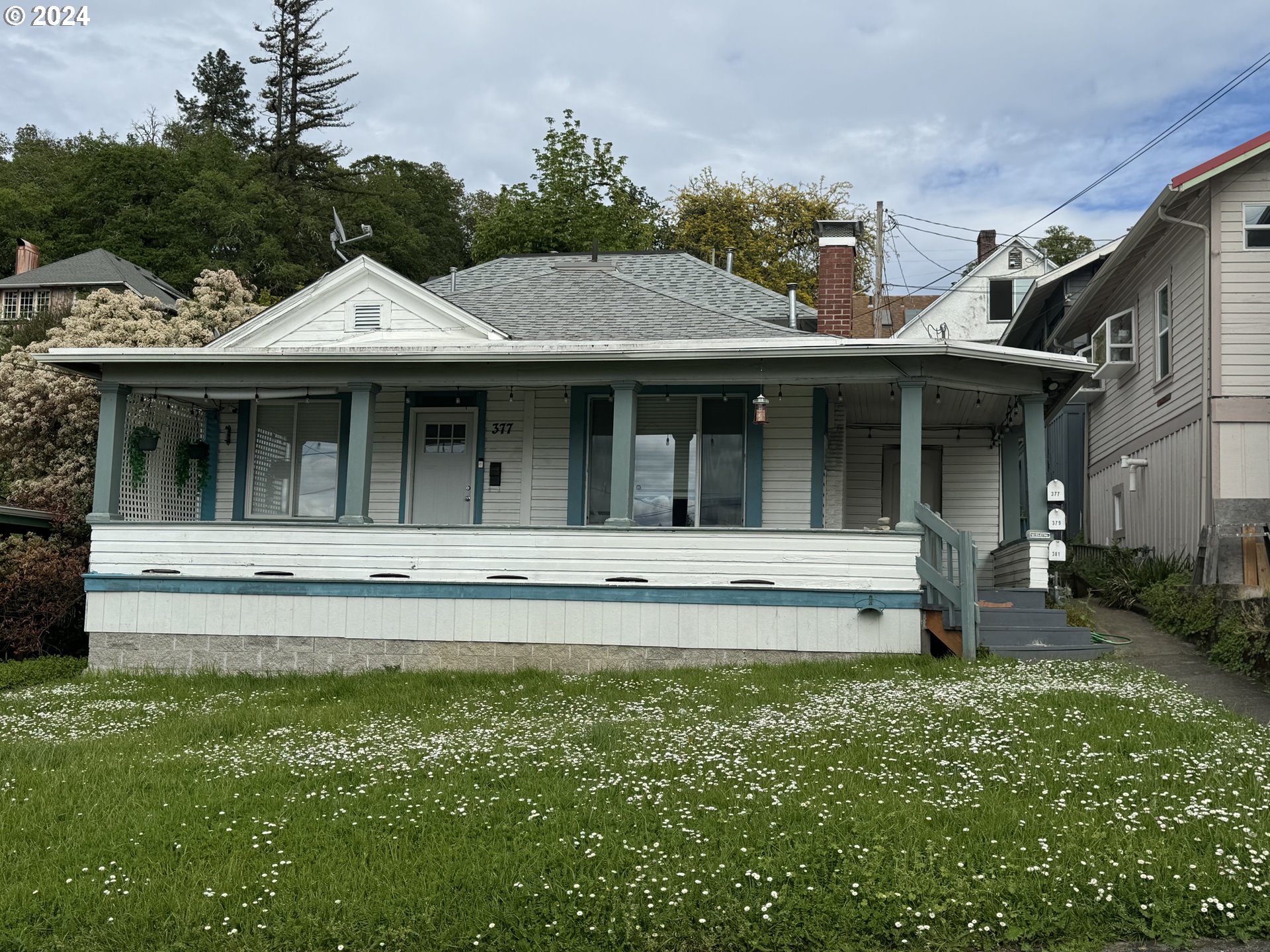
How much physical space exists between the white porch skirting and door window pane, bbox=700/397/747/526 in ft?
6.49

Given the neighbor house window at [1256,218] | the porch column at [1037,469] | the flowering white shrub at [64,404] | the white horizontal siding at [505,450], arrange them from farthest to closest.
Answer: the flowering white shrub at [64,404] < the white horizontal siding at [505,450] < the neighbor house window at [1256,218] < the porch column at [1037,469]

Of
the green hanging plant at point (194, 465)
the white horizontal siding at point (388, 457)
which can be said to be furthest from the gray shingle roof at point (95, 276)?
the white horizontal siding at point (388, 457)

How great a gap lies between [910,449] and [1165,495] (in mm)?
6587

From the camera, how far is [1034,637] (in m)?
12.1

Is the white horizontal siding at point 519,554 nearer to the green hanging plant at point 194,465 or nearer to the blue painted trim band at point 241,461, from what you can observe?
the green hanging plant at point 194,465

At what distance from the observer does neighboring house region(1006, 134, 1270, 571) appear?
589 inches

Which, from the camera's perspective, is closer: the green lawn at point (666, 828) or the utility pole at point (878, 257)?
the green lawn at point (666, 828)

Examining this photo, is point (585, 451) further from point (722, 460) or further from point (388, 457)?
point (388, 457)

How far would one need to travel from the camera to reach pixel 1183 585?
48.3 feet

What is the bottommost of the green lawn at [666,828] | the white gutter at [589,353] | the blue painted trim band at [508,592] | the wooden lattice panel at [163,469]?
the green lawn at [666,828]

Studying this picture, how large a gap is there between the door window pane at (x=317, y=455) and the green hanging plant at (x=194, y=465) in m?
1.33

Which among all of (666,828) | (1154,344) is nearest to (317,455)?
(666,828)

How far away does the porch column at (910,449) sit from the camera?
12750 millimetres

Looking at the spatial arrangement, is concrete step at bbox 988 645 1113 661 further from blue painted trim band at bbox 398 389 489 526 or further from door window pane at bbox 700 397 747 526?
blue painted trim band at bbox 398 389 489 526
